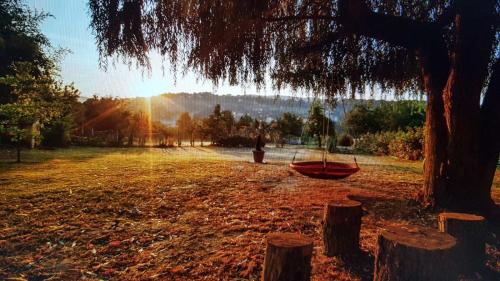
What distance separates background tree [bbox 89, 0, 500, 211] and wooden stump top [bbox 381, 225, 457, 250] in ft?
9.70

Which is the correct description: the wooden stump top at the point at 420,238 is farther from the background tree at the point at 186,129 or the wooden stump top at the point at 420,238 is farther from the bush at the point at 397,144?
the background tree at the point at 186,129

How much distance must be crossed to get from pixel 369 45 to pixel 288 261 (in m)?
4.78

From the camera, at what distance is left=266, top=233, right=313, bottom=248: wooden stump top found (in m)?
2.77

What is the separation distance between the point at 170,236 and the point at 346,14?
13.1 ft

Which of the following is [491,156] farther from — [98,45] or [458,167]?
[98,45]

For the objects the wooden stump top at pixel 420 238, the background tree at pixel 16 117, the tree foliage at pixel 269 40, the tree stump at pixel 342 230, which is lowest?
the tree stump at pixel 342 230

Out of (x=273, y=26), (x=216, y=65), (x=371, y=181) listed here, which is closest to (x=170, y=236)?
(x=216, y=65)

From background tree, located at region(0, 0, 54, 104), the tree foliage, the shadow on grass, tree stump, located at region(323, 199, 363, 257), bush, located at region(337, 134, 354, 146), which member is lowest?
the shadow on grass

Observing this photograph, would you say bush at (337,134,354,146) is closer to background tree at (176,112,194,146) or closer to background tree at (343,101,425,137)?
background tree at (343,101,425,137)

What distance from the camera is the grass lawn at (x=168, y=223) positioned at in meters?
3.61

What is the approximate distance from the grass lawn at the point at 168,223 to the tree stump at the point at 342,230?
0.15 meters

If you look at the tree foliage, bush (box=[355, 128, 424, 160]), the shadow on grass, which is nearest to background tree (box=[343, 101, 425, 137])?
bush (box=[355, 128, 424, 160])

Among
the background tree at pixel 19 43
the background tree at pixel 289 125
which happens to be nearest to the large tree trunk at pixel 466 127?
the background tree at pixel 19 43

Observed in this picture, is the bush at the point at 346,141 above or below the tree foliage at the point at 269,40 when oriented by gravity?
below
